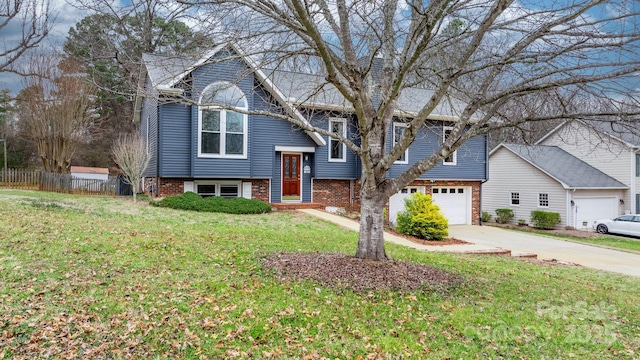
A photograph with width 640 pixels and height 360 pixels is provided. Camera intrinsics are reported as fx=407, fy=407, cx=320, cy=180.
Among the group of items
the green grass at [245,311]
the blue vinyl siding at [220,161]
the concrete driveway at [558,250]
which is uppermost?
the blue vinyl siding at [220,161]

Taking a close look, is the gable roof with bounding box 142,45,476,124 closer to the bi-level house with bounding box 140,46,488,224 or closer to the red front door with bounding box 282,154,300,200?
the bi-level house with bounding box 140,46,488,224

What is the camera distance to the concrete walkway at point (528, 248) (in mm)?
11742

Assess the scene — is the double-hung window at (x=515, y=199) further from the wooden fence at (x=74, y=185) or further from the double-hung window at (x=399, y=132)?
the wooden fence at (x=74, y=185)

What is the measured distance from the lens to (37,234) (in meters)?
7.55

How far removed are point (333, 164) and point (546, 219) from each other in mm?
13160

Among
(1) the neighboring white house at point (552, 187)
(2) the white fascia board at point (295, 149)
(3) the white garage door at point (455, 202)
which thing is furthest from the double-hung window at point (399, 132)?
(1) the neighboring white house at point (552, 187)

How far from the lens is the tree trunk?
6080 millimetres

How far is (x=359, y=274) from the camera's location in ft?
19.1

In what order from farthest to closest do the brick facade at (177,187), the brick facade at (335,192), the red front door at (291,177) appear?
the brick facade at (335,192) < the red front door at (291,177) < the brick facade at (177,187)

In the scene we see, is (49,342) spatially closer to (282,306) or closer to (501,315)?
(282,306)

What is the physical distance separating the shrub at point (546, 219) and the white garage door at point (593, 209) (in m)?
1.20

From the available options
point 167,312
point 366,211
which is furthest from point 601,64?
point 167,312

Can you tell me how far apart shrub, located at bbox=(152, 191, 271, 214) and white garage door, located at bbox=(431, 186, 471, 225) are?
990 centimetres

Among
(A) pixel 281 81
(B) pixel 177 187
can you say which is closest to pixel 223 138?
(B) pixel 177 187
